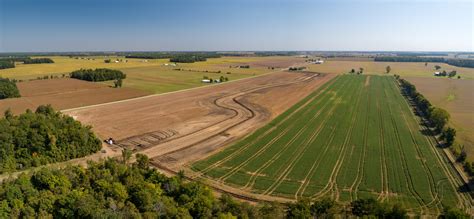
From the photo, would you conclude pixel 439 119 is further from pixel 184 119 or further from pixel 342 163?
pixel 184 119

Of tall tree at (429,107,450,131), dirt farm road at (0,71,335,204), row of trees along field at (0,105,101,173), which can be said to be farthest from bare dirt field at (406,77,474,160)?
row of trees along field at (0,105,101,173)

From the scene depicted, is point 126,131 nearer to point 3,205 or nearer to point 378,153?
point 3,205

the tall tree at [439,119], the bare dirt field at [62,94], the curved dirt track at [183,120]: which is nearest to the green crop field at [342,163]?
the tall tree at [439,119]

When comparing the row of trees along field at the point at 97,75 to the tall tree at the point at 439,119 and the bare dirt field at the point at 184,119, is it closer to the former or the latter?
the bare dirt field at the point at 184,119

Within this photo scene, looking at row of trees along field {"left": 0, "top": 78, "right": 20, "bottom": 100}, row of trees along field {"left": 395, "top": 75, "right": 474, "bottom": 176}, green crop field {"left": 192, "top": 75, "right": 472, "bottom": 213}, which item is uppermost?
row of trees along field {"left": 0, "top": 78, "right": 20, "bottom": 100}

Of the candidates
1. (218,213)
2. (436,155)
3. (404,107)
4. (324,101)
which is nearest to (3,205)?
(218,213)

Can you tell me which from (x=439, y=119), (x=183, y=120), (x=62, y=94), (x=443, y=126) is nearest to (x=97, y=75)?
(x=62, y=94)

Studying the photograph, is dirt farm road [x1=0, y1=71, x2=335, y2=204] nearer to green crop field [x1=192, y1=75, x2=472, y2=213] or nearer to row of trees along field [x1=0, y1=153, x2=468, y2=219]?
green crop field [x1=192, y1=75, x2=472, y2=213]
